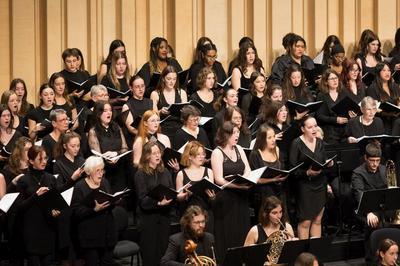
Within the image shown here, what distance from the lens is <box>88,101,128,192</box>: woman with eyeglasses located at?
351 inches

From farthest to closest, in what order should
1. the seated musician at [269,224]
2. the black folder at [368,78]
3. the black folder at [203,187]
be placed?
the black folder at [368,78], the black folder at [203,187], the seated musician at [269,224]

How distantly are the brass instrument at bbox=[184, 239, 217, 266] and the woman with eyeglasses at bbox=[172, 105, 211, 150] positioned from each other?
90.6 inches

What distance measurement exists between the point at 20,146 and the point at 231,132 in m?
1.82

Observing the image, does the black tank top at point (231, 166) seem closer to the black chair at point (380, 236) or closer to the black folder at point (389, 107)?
the black chair at point (380, 236)

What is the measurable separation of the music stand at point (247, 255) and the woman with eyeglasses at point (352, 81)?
4064 mm

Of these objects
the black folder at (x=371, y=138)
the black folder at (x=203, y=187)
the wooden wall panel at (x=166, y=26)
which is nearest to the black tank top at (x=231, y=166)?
the black folder at (x=203, y=187)

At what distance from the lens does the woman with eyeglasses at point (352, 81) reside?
35.1 feet

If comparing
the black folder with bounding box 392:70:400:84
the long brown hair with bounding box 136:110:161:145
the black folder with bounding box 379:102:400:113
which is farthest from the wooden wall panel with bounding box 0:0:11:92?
the black folder with bounding box 392:70:400:84

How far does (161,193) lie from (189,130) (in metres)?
1.36

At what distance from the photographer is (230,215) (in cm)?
849

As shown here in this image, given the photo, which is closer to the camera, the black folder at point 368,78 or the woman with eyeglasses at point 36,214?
the woman with eyeglasses at point 36,214

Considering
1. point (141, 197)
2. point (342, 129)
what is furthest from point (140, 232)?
point (342, 129)

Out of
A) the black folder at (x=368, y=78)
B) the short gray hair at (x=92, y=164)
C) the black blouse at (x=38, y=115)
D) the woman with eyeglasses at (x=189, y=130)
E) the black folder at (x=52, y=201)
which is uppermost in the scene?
the black folder at (x=368, y=78)

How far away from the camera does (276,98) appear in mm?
9852
